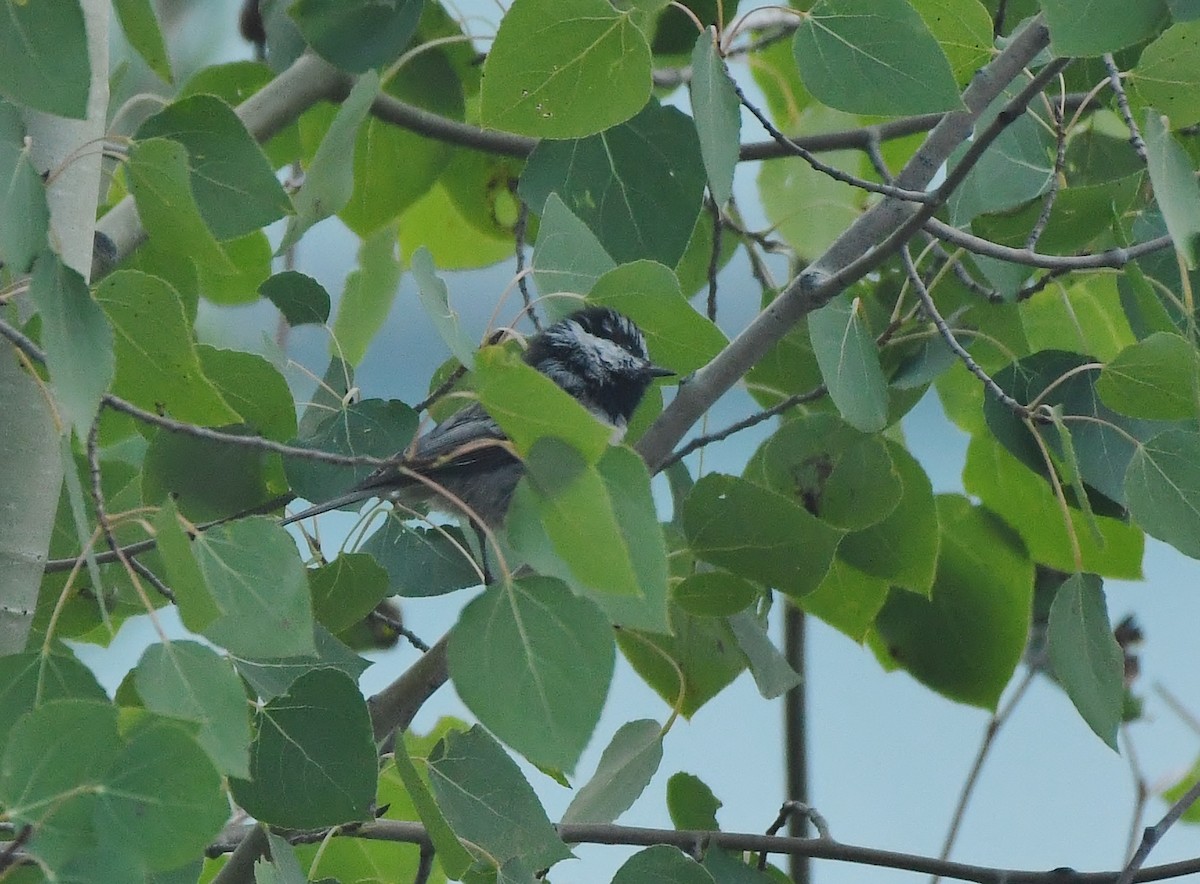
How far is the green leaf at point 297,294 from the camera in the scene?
3.59 ft

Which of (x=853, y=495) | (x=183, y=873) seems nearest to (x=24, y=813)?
(x=183, y=873)

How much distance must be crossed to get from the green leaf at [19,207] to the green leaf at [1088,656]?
730 millimetres

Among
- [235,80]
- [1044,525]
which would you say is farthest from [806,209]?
[235,80]

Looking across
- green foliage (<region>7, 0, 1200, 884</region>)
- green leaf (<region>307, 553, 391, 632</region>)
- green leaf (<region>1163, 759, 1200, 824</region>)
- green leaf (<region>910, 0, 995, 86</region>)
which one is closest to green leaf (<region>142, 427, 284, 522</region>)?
green foliage (<region>7, 0, 1200, 884</region>)

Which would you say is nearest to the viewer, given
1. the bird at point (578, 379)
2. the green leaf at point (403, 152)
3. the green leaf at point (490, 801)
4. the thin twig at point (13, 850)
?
the thin twig at point (13, 850)

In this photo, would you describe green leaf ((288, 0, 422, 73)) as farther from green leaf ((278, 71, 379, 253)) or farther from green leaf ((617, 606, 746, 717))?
green leaf ((617, 606, 746, 717))

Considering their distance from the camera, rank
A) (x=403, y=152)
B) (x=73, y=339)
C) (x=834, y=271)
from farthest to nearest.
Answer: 1. (x=403, y=152)
2. (x=834, y=271)
3. (x=73, y=339)

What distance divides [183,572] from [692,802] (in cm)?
61

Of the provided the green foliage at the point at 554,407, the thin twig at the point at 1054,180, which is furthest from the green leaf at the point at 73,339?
the thin twig at the point at 1054,180

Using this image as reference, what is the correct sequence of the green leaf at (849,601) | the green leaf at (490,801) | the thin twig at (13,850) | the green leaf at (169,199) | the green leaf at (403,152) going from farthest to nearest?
the green leaf at (403,152)
the green leaf at (849,601)
the green leaf at (490,801)
the green leaf at (169,199)
the thin twig at (13,850)

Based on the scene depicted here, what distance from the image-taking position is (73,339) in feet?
2.27

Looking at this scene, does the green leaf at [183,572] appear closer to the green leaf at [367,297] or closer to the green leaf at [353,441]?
the green leaf at [353,441]

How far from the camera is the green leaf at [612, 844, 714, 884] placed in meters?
0.95

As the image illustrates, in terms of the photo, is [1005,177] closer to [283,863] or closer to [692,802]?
[692,802]
